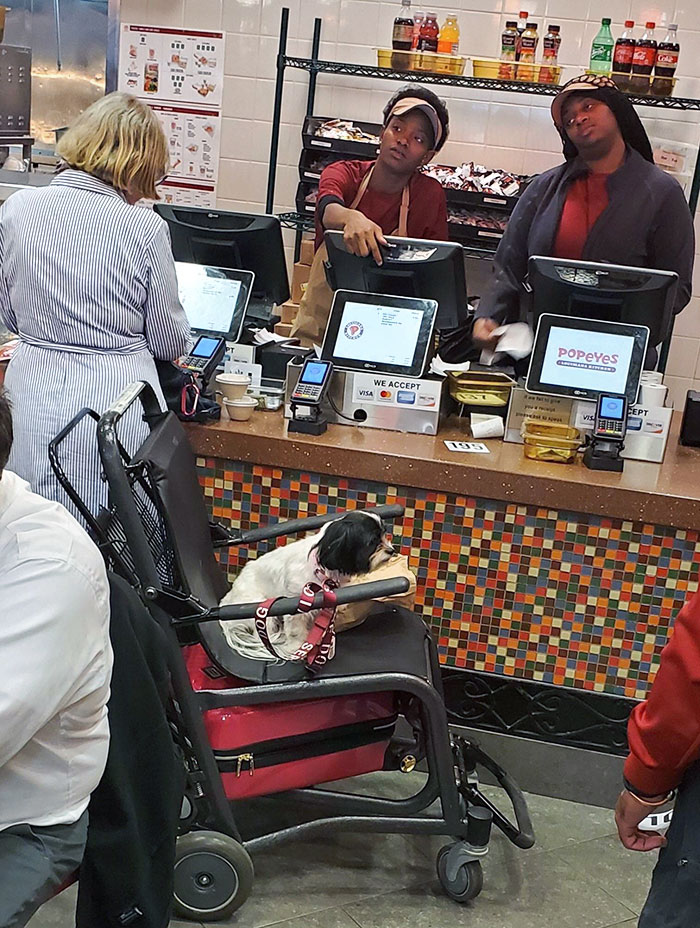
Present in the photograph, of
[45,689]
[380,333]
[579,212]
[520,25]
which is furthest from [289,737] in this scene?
[520,25]

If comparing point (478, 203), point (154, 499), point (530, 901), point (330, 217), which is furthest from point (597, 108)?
point (530, 901)

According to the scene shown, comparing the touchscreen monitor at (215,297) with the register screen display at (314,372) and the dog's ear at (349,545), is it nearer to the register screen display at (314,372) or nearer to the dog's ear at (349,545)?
the register screen display at (314,372)

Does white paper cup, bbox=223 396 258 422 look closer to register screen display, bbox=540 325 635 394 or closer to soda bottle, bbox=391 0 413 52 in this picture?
register screen display, bbox=540 325 635 394

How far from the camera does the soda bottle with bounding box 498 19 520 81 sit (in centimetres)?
452

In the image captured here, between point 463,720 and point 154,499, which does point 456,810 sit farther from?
point 154,499

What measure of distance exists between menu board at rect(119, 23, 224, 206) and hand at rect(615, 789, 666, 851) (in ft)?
14.1

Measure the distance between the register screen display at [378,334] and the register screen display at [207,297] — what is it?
1.52ft

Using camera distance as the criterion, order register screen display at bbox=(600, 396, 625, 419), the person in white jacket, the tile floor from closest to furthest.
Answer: the person in white jacket, the tile floor, register screen display at bbox=(600, 396, 625, 419)

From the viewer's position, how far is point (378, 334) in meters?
2.88

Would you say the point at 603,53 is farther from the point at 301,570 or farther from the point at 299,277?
the point at 301,570

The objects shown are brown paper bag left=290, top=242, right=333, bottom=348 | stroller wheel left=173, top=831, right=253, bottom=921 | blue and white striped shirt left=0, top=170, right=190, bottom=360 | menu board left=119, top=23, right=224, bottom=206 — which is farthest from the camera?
menu board left=119, top=23, right=224, bottom=206

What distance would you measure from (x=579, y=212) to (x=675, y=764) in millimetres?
2427

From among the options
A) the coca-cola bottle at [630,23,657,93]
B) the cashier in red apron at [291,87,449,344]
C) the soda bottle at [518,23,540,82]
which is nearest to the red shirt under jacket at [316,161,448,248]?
the cashier in red apron at [291,87,449,344]

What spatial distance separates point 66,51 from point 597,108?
10.4 feet
